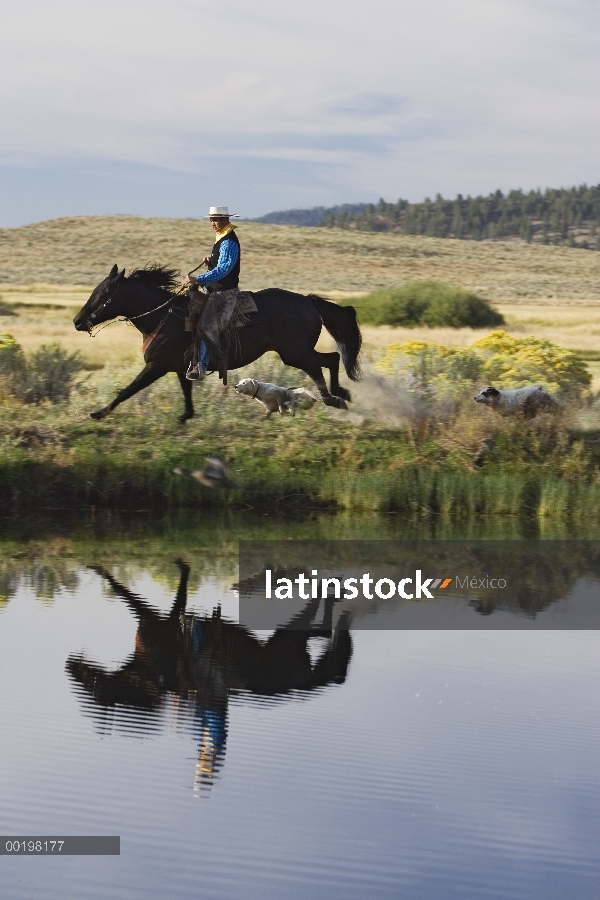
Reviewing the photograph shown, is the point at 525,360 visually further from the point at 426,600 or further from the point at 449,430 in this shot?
the point at 426,600

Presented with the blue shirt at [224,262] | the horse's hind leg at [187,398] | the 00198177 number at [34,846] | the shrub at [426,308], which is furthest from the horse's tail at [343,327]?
the shrub at [426,308]

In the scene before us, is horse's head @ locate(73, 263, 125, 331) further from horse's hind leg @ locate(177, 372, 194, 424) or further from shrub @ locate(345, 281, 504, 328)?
shrub @ locate(345, 281, 504, 328)

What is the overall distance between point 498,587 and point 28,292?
166 feet

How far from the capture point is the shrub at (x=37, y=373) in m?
17.6

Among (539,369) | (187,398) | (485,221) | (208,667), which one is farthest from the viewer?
(485,221)

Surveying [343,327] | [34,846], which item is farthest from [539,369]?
[34,846]

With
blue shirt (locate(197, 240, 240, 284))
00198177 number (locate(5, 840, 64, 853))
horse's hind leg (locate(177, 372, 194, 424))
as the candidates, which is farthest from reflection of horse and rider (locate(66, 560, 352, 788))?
horse's hind leg (locate(177, 372, 194, 424))

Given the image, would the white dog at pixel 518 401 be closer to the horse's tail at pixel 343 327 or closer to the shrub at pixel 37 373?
the horse's tail at pixel 343 327

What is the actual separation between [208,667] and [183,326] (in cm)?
692

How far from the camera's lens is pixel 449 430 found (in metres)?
16.3

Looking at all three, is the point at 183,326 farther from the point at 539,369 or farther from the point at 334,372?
the point at 539,369

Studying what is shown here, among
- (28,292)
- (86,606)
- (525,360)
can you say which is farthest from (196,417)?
(28,292)

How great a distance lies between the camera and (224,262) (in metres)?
14.9

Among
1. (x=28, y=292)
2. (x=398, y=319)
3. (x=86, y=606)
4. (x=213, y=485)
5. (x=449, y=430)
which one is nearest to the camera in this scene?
(x=86, y=606)
